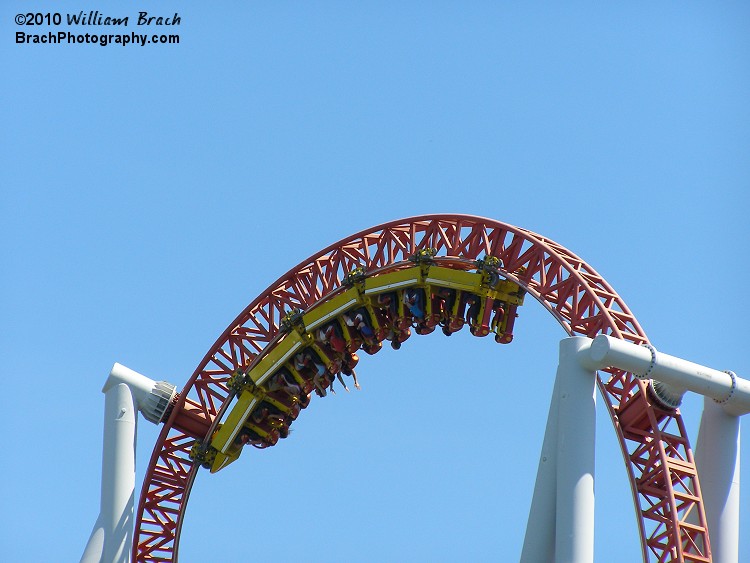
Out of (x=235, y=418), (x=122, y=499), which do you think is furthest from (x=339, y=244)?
(x=122, y=499)

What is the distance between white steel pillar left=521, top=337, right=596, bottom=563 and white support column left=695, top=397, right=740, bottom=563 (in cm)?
227

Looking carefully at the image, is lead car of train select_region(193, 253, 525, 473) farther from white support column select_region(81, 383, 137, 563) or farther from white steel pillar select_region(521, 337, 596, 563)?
white steel pillar select_region(521, 337, 596, 563)

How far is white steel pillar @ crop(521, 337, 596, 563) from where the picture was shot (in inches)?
936

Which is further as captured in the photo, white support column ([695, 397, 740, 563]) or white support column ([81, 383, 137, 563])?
white support column ([81, 383, 137, 563])

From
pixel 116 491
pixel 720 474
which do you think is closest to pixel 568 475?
pixel 720 474

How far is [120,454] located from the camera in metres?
30.4

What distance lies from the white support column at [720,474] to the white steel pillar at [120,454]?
9956 millimetres

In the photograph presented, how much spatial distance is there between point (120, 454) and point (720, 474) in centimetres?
1068

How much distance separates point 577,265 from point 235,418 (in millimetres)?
7375

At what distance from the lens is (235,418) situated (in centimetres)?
3062

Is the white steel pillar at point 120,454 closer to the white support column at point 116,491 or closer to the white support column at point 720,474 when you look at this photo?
the white support column at point 116,491

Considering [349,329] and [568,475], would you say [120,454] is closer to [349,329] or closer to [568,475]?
[349,329]

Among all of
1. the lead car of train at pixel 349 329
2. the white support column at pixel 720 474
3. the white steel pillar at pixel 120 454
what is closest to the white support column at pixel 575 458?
the white support column at pixel 720 474

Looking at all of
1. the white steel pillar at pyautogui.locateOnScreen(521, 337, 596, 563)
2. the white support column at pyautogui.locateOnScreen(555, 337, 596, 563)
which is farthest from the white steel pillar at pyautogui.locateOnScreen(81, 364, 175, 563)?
the white support column at pyautogui.locateOnScreen(555, 337, 596, 563)
